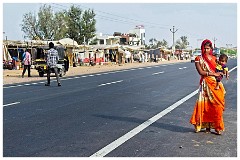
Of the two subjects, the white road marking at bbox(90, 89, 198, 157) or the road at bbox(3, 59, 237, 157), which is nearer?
the white road marking at bbox(90, 89, 198, 157)

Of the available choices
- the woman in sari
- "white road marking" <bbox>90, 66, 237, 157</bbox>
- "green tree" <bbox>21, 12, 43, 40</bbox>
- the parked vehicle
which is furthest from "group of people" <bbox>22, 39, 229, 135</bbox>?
"green tree" <bbox>21, 12, 43, 40</bbox>

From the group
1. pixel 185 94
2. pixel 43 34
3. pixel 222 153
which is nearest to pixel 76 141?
pixel 222 153

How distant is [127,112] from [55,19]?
183ft

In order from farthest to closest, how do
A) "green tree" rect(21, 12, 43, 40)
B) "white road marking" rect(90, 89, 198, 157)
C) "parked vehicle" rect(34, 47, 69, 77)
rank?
"green tree" rect(21, 12, 43, 40), "parked vehicle" rect(34, 47, 69, 77), "white road marking" rect(90, 89, 198, 157)

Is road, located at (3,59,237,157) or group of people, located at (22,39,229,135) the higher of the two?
group of people, located at (22,39,229,135)

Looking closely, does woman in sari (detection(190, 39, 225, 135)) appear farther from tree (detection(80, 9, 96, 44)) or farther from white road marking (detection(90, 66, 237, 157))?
tree (detection(80, 9, 96, 44))

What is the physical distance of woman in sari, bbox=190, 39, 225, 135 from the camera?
696cm

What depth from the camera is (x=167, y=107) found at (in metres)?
10.6

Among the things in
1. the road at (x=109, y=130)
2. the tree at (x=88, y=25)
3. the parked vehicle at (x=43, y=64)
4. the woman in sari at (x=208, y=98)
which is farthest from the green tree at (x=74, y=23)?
the woman in sari at (x=208, y=98)

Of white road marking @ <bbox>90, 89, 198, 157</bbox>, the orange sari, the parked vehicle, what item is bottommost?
white road marking @ <bbox>90, 89, 198, 157</bbox>

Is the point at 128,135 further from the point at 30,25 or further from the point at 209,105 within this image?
the point at 30,25

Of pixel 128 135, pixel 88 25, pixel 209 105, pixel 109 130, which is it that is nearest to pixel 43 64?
pixel 109 130

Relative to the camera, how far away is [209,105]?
23.1ft

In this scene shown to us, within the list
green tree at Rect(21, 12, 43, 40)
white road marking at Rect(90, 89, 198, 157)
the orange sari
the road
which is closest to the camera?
white road marking at Rect(90, 89, 198, 157)
